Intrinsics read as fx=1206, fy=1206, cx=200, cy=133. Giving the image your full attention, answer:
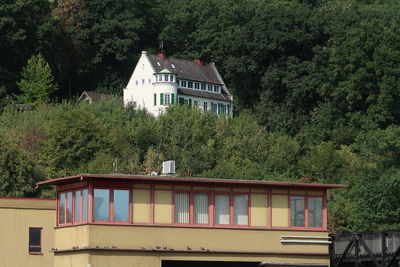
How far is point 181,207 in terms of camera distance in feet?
159

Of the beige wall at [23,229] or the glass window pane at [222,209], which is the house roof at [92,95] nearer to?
the beige wall at [23,229]

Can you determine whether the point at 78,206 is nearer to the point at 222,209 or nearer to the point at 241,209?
the point at 222,209

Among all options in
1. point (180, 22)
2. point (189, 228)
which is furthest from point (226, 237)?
point (180, 22)

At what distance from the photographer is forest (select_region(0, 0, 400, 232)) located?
289 ft

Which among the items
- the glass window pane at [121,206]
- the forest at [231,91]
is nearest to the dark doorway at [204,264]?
the glass window pane at [121,206]

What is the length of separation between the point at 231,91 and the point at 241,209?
263 feet

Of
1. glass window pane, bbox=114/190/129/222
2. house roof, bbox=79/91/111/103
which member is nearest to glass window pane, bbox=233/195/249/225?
glass window pane, bbox=114/190/129/222

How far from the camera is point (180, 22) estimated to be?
143375 mm

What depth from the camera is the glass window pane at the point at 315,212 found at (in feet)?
164

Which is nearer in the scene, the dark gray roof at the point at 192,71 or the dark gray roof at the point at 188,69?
the dark gray roof at the point at 192,71

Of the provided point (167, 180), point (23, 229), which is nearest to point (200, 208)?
point (167, 180)

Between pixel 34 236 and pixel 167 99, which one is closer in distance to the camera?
pixel 34 236

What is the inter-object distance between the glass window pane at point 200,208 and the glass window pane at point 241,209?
4.05 ft

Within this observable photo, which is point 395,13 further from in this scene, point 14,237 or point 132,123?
point 14,237
